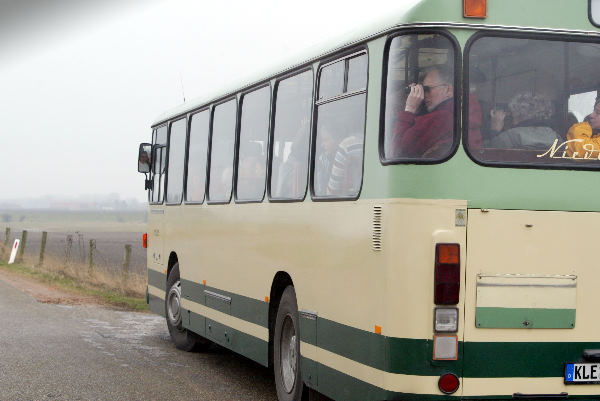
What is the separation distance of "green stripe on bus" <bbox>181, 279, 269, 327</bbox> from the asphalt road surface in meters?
0.72

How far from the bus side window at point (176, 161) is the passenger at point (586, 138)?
272 inches

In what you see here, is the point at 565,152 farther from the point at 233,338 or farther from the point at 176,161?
the point at 176,161

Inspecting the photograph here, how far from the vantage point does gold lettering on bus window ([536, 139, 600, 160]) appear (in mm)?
5555

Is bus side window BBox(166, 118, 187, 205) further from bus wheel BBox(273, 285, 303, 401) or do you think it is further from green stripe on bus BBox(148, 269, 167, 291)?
bus wheel BBox(273, 285, 303, 401)

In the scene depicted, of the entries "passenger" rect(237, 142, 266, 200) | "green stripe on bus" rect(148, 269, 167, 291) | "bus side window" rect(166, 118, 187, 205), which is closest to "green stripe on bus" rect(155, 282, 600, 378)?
"passenger" rect(237, 142, 266, 200)

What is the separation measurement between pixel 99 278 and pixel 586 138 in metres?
18.9

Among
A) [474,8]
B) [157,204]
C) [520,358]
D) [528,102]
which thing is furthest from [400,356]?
[157,204]

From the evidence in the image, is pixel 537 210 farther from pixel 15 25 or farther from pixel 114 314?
pixel 114 314

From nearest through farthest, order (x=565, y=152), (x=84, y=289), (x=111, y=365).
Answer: (x=565, y=152) → (x=111, y=365) → (x=84, y=289)

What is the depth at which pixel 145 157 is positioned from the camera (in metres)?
13.7

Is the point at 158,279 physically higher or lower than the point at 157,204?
lower


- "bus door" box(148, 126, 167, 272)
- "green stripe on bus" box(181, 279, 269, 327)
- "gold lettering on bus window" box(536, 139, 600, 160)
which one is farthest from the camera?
"bus door" box(148, 126, 167, 272)

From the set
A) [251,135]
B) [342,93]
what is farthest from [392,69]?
[251,135]

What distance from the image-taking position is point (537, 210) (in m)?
5.44
